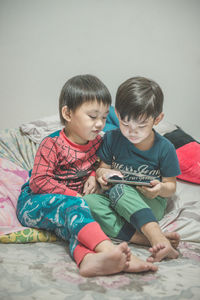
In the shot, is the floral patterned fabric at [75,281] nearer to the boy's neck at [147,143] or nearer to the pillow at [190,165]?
the boy's neck at [147,143]

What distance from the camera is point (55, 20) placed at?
1.93 meters

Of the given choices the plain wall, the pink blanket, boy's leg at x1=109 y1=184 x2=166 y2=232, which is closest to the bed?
the pink blanket

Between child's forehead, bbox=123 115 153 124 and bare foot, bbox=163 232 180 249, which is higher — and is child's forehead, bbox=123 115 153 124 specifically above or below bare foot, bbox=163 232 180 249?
above

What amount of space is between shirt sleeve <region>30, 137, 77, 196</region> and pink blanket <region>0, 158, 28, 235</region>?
148 millimetres

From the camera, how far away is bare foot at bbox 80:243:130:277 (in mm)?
815

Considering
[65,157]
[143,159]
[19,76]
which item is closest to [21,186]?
[65,157]

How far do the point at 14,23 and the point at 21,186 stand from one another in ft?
3.98

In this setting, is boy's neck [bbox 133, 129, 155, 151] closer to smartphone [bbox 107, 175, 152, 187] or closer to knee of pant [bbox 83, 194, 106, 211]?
smartphone [bbox 107, 175, 152, 187]

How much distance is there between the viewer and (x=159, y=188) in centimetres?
107

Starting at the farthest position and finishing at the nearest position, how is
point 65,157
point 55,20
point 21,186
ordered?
point 55,20 < point 21,186 < point 65,157

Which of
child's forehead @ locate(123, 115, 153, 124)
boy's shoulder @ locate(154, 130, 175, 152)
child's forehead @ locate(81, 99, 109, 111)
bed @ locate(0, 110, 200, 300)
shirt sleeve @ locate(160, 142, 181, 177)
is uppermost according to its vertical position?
child's forehead @ locate(81, 99, 109, 111)

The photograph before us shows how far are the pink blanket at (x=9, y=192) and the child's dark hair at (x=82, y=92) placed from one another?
18.7 inches

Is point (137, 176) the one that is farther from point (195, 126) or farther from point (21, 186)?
point (195, 126)

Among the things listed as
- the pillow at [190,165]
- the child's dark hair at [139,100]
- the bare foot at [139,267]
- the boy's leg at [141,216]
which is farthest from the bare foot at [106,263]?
the pillow at [190,165]
